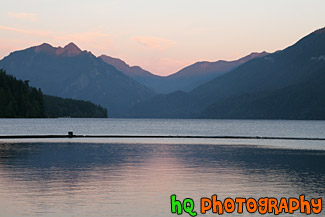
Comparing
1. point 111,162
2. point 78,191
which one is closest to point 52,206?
point 78,191

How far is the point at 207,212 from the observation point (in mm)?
33625

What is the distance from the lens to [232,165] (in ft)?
211

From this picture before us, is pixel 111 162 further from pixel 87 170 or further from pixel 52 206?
pixel 52 206

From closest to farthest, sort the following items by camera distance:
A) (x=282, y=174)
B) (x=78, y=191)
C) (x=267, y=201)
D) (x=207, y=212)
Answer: (x=207, y=212), (x=267, y=201), (x=78, y=191), (x=282, y=174)

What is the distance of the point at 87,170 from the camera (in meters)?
56.3

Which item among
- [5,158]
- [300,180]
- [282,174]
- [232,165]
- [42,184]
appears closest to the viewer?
[42,184]

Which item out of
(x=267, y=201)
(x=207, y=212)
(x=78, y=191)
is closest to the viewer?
(x=207, y=212)

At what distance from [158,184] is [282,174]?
14602 mm

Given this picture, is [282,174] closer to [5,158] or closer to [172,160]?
[172,160]

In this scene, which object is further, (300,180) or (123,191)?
(300,180)

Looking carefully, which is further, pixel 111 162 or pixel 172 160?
pixel 172 160

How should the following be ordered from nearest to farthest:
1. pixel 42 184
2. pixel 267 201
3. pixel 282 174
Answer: pixel 267 201
pixel 42 184
pixel 282 174

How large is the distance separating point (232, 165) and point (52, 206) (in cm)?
3281

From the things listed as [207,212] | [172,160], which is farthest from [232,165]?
[207,212]
